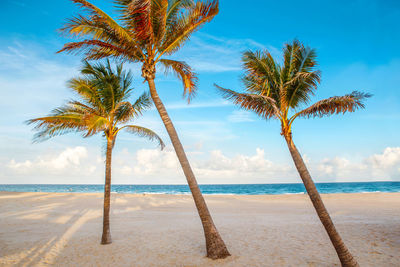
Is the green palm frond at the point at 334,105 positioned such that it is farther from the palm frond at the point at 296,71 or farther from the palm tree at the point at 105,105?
the palm tree at the point at 105,105

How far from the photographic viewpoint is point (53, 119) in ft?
24.0

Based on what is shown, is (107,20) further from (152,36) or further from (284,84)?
(284,84)

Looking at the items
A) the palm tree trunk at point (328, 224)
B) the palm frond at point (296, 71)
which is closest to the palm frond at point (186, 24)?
the palm frond at point (296, 71)

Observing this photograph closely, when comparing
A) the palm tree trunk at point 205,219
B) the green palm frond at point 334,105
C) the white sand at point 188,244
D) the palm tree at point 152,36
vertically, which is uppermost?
the palm tree at point 152,36

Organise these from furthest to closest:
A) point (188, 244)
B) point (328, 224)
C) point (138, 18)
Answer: point (188, 244), point (138, 18), point (328, 224)

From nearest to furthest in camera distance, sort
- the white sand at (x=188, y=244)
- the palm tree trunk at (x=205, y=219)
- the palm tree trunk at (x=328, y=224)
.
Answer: the palm tree trunk at (x=328, y=224)
the palm tree trunk at (x=205, y=219)
the white sand at (x=188, y=244)

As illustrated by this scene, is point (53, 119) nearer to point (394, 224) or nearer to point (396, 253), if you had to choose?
point (396, 253)

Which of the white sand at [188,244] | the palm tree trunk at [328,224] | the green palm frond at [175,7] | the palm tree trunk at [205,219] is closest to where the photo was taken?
the palm tree trunk at [328,224]

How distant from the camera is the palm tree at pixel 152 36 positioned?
6.80 metres

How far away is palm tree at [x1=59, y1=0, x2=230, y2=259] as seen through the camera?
6801mm

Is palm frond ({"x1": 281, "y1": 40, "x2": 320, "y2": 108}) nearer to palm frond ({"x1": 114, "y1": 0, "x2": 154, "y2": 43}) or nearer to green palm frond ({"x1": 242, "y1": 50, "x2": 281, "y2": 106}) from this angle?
green palm frond ({"x1": 242, "y1": 50, "x2": 281, "y2": 106})

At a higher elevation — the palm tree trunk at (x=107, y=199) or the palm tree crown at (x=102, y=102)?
the palm tree crown at (x=102, y=102)

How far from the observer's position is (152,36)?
282 inches

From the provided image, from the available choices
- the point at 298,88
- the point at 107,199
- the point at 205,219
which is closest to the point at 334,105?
the point at 298,88
